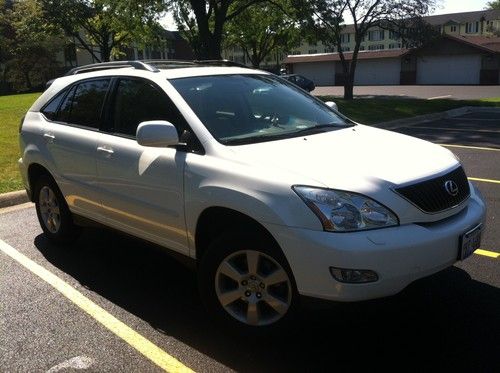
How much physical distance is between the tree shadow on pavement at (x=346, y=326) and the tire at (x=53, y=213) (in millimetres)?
669

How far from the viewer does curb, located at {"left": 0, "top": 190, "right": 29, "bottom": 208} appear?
7289mm

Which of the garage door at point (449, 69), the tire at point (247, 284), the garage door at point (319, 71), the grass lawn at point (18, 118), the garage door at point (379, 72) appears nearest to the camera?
the tire at point (247, 284)

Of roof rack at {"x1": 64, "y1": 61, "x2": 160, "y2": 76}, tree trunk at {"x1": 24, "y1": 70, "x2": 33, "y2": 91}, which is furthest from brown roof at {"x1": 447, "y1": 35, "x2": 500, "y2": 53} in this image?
roof rack at {"x1": 64, "y1": 61, "x2": 160, "y2": 76}

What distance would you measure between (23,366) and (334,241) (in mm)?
2009

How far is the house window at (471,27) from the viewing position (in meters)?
82.1

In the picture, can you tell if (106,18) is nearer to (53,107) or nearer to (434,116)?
(434,116)

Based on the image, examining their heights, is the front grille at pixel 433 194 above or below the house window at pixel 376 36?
below

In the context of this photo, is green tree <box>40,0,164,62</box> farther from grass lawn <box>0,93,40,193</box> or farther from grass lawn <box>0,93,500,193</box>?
grass lawn <box>0,93,40,193</box>

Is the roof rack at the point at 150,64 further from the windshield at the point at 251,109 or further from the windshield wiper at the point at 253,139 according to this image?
the windshield wiper at the point at 253,139

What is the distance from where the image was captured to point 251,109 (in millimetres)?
4129

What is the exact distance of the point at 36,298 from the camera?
4195 mm

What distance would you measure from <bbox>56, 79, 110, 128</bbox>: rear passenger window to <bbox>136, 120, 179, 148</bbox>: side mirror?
116cm

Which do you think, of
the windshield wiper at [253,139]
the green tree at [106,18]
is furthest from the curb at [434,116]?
the green tree at [106,18]

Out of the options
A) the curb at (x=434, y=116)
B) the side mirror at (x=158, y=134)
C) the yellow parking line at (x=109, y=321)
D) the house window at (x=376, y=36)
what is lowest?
the curb at (x=434, y=116)
